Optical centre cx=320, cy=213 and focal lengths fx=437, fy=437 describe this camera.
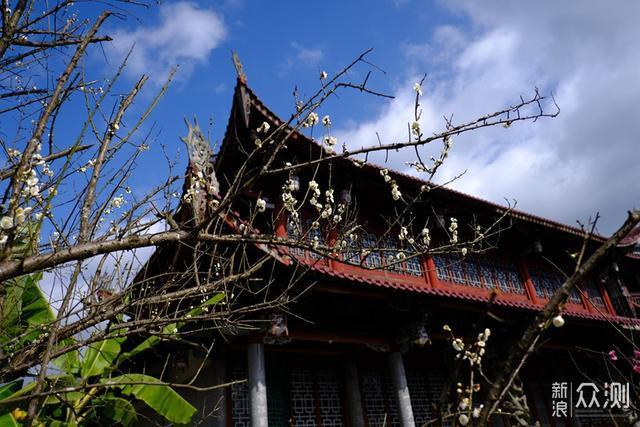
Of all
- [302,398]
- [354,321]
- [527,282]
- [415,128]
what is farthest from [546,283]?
[415,128]

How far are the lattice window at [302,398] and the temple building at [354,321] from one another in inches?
0.6

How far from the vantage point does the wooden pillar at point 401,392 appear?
6.04m

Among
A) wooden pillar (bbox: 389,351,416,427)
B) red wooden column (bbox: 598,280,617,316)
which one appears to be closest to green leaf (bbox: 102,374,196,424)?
wooden pillar (bbox: 389,351,416,427)

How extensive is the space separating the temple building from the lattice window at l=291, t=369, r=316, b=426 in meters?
0.02

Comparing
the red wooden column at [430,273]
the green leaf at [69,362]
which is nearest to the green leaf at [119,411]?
the green leaf at [69,362]

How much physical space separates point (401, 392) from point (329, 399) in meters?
1.19

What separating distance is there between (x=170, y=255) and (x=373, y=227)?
142 inches

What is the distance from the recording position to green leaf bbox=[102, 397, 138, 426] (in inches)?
199

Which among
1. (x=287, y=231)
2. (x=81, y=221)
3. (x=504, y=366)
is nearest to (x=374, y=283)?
(x=287, y=231)

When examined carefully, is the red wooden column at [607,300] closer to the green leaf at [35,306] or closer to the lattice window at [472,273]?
the lattice window at [472,273]

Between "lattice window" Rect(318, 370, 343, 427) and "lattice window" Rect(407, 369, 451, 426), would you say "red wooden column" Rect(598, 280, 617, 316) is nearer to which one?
"lattice window" Rect(407, 369, 451, 426)

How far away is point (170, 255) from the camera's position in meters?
6.50

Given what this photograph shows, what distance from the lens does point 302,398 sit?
6.54m

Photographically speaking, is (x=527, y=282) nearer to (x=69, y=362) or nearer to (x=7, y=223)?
(x=69, y=362)
